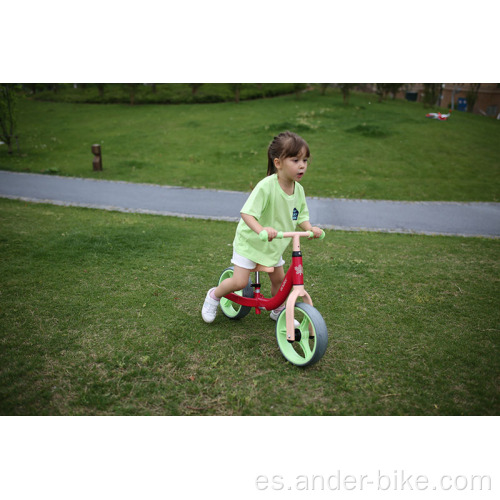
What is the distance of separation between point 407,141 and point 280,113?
6543mm

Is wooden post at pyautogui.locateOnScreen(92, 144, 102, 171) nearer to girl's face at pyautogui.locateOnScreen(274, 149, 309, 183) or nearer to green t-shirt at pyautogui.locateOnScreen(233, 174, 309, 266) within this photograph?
green t-shirt at pyautogui.locateOnScreen(233, 174, 309, 266)

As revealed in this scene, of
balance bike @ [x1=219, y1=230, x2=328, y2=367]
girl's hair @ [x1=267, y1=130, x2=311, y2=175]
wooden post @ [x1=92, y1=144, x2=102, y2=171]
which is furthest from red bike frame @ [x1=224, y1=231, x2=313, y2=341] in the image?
wooden post @ [x1=92, y1=144, x2=102, y2=171]

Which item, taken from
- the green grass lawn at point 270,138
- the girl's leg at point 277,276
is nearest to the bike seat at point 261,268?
the girl's leg at point 277,276

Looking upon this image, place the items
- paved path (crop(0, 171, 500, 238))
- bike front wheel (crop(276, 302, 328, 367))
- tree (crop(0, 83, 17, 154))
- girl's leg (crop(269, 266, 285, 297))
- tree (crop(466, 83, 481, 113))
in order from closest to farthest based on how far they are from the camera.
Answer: bike front wheel (crop(276, 302, 328, 367)), girl's leg (crop(269, 266, 285, 297)), paved path (crop(0, 171, 500, 238)), tree (crop(0, 83, 17, 154)), tree (crop(466, 83, 481, 113))

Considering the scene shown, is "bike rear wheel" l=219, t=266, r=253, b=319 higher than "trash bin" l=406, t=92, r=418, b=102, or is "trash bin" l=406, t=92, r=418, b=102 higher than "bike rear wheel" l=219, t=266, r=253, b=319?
"trash bin" l=406, t=92, r=418, b=102

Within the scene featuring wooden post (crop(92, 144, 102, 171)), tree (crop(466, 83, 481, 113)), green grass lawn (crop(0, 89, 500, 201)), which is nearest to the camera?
green grass lawn (crop(0, 89, 500, 201))

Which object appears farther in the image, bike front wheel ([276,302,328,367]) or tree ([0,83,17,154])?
tree ([0,83,17,154])

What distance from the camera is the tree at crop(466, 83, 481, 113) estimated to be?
25.1m

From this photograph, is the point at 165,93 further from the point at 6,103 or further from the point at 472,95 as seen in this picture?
the point at 472,95

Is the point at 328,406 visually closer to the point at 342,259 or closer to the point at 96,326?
the point at 96,326

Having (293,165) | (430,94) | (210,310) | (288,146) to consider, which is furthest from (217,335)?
(430,94)

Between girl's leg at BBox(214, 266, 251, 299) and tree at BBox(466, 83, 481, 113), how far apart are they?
27.1 metres

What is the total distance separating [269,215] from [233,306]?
1.20 meters

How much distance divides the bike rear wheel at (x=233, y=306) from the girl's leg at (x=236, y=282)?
8.8 inches
